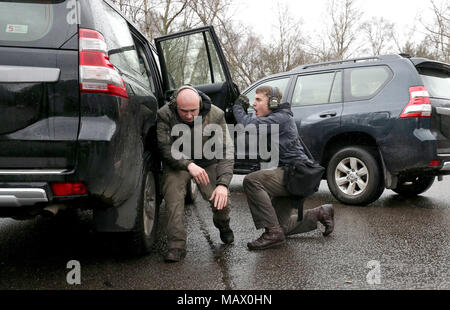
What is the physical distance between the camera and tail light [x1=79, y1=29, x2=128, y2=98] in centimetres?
228

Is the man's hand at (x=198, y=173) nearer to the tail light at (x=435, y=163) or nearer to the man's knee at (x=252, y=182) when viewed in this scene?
the man's knee at (x=252, y=182)

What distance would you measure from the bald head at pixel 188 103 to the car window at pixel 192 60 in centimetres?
107

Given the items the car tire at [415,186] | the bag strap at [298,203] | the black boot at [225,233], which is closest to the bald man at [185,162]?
the black boot at [225,233]

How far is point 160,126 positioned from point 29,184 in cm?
124

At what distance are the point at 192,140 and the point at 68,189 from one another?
1.28m

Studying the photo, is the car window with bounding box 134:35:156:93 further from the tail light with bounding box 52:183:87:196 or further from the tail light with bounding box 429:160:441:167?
the tail light with bounding box 429:160:441:167

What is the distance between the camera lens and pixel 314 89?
18.5 ft

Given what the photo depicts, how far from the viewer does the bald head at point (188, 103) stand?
10.4 ft

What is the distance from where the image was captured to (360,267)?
2900 millimetres

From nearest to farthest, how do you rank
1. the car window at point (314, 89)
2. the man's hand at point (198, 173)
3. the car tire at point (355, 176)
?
the man's hand at point (198, 173) → the car tire at point (355, 176) → the car window at point (314, 89)

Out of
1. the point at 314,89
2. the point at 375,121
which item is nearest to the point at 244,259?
the point at 375,121

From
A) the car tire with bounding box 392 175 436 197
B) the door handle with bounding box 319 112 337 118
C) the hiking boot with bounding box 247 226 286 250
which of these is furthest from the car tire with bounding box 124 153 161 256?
the car tire with bounding box 392 175 436 197

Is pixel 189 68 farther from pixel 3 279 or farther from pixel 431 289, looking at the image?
pixel 431 289

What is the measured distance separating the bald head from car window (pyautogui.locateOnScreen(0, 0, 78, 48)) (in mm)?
1042
